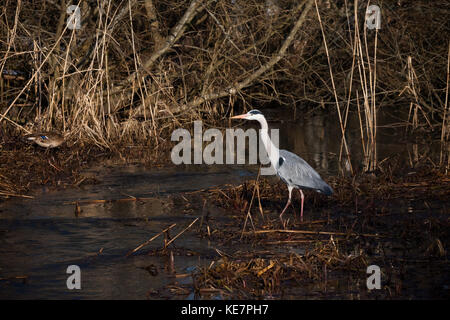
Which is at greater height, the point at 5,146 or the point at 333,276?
the point at 5,146

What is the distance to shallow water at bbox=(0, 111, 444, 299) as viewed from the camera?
475cm

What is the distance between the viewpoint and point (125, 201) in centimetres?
730

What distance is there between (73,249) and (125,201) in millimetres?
1770

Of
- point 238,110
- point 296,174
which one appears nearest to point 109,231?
point 296,174

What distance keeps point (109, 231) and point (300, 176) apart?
6.65ft

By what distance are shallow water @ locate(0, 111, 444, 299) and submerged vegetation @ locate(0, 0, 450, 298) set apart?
0.29m

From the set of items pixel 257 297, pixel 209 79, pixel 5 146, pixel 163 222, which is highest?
pixel 209 79

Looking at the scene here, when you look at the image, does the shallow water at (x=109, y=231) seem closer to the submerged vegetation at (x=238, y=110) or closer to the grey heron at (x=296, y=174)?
the submerged vegetation at (x=238, y=110)

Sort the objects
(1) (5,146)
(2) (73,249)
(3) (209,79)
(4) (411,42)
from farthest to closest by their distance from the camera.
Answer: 1. (3) (209,79)
2. (4) (411,42)
3. (1) (5,146)
4. (2) (73,249)

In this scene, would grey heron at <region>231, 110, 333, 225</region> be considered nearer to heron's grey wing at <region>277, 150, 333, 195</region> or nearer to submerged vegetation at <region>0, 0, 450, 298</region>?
heron's grey wing at <region>277, 150, 333, 195</region>

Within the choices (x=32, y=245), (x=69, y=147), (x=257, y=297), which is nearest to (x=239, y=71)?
(x=69, y=147)

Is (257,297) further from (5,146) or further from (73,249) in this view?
(5,146)

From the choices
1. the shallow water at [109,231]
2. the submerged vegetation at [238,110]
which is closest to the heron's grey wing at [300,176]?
the submerged vegetation at [238,110]

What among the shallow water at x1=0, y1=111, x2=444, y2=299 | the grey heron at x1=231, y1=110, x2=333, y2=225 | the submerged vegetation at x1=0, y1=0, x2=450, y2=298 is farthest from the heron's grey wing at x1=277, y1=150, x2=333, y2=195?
the shallow water at x1=0, y1=111, x2=444, y2=299
